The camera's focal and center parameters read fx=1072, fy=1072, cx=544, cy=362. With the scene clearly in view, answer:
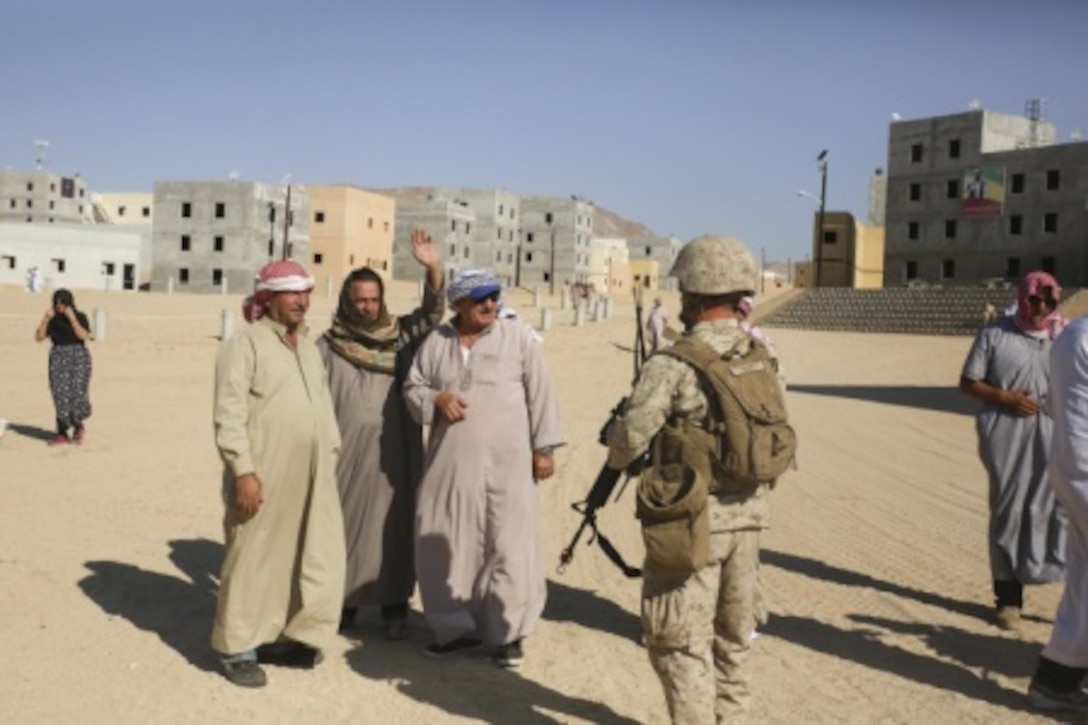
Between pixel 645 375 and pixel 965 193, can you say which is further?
pixel 965 193

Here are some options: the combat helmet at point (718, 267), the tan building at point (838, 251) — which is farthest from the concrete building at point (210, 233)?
the combat helmet at point (718, 267)

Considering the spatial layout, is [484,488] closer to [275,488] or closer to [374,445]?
[374,445]

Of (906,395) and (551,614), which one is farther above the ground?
(906,395)

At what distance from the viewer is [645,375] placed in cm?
339

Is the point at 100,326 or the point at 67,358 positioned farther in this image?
the point at 100,326

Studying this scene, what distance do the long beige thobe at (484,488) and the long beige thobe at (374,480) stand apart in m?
0.35

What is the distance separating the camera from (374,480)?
519cm

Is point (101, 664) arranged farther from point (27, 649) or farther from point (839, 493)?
point (839, 493)

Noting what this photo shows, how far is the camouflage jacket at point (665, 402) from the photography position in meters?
3.36

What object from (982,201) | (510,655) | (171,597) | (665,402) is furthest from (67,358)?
(982,201)

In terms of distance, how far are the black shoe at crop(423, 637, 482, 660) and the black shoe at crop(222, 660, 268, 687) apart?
30.3 inches

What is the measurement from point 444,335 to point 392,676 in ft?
5.04

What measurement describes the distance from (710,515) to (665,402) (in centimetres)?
41

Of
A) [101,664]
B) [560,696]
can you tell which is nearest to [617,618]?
[560,696]
